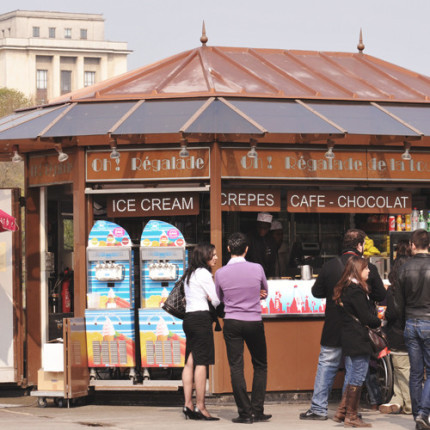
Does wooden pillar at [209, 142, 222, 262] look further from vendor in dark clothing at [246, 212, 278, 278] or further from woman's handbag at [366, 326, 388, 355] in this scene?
woman's handbag at [366, 326, 388, 355]

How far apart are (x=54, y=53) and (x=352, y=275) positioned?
125803 mm

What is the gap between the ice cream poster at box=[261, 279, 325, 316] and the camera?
12.1 m

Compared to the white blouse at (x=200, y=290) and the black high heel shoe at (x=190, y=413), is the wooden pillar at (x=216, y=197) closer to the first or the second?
the white blouse at (x=200, y=290)

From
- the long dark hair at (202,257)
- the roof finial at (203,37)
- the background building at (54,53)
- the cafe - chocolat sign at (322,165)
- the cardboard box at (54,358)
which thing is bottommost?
the cardboard box at (54,358)

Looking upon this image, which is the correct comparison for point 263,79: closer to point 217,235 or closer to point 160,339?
point 217,235

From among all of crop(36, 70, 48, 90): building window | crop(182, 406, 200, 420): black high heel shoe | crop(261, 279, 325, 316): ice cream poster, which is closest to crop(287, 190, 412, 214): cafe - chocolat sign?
crop(261, 279, 325, 316): ice cream poster

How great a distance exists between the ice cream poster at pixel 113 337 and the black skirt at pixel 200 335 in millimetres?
1809

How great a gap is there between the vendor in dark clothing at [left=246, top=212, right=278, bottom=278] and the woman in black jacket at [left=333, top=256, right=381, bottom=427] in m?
3.04

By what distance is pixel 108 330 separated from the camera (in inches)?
476

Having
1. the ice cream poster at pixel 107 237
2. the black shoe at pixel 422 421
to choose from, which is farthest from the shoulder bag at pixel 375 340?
the ice cream poster at pixel 107 237

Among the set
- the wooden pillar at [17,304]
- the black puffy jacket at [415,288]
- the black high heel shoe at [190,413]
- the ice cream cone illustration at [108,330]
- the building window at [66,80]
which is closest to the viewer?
the black puffy jacket at [415,288]

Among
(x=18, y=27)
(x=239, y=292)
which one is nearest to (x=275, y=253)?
(x=239, y=292)

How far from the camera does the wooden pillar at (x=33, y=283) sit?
43.8 ft

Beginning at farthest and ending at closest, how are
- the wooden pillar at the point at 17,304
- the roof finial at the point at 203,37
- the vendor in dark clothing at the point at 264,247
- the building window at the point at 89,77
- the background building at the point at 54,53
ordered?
the building window at the point at 89,77
the background building at the point at 54,53
the roof finial at the point at 203,37
the wooden pillar at the point at 17,304
the vendor in dark clothing at the point at 264,247
